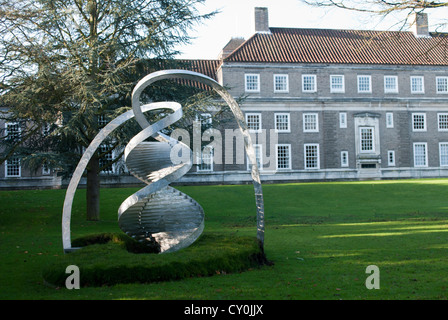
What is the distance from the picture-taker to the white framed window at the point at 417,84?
5009 centimetres

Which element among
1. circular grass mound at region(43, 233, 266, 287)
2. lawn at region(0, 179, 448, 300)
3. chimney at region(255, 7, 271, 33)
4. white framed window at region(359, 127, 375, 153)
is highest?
chimney at region(255, 7, 271, 33)

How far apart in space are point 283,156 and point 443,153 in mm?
18204

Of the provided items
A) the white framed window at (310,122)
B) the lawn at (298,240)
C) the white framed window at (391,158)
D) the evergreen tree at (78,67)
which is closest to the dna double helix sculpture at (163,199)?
the lawn at (298,240)

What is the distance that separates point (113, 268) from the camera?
9.04 meters

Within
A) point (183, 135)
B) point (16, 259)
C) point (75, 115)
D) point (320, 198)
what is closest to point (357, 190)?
point (320, 198)

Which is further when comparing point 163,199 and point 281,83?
point 281,83

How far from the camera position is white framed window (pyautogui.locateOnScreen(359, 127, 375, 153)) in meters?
47.8

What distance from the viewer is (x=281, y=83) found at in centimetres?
4722

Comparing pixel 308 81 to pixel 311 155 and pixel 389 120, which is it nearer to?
pixel 311 155

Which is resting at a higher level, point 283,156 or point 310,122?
point 310,122

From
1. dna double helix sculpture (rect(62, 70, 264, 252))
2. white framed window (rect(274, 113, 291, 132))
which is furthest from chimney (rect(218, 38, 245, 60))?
dna double helix sculpture (rect(62, 70, 264, 252))

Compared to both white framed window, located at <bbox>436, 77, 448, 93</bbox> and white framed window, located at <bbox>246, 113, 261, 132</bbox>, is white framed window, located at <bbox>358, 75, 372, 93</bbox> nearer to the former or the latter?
white framed window, located at <bbox>436, 77, 448, 93</bbox>

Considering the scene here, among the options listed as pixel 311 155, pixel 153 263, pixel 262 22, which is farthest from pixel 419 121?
pixel 153 263

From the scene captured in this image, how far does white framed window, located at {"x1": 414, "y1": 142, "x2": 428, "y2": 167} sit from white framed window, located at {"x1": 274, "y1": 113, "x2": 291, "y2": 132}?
14.4 meters
